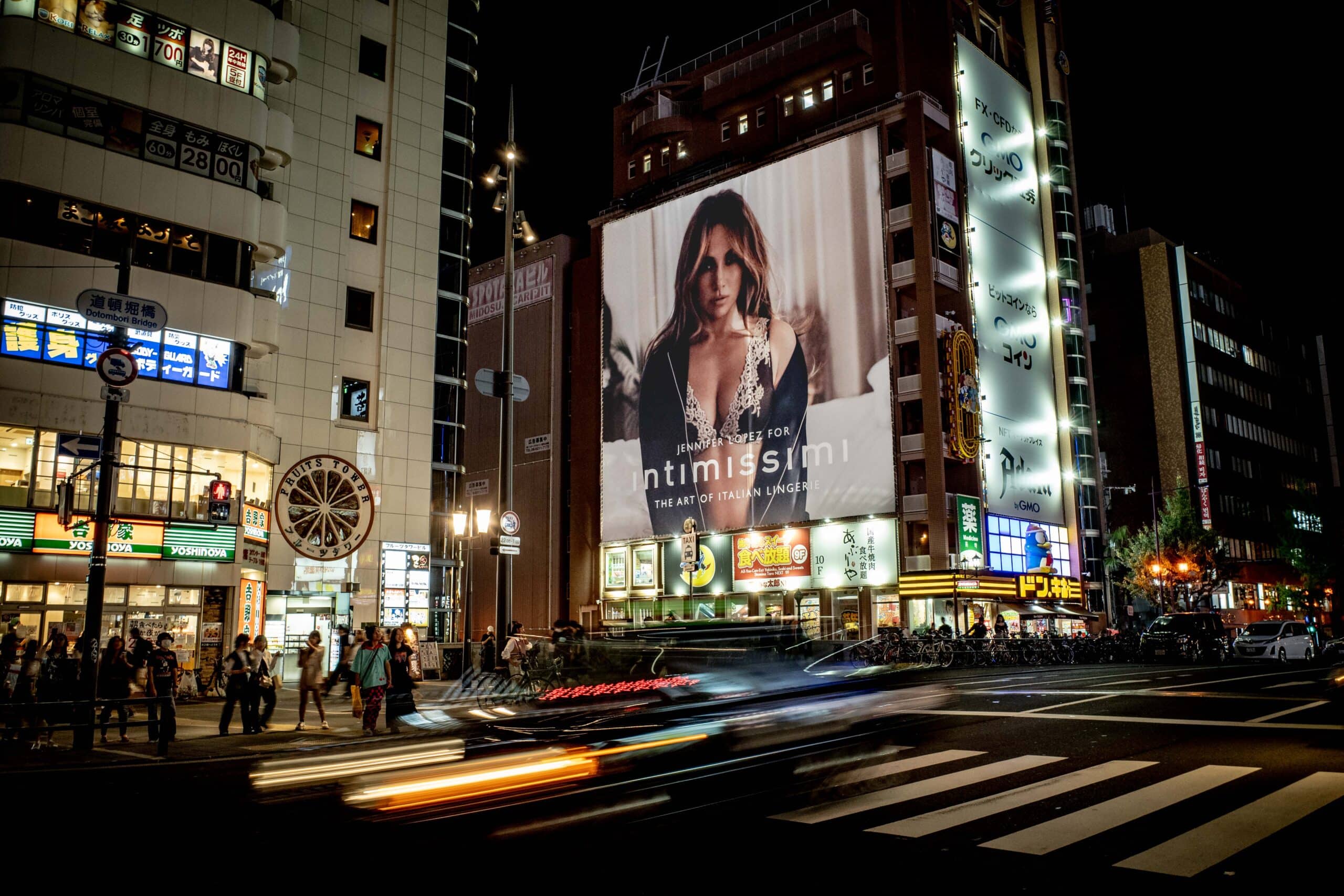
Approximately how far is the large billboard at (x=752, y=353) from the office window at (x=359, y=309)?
24840 mm

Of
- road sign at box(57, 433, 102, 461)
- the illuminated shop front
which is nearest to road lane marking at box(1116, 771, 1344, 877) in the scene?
road sign at box(57, 433, 102, 461)

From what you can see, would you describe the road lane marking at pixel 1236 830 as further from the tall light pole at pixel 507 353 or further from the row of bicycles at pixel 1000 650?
the row of bicycles at pixel 1000 650

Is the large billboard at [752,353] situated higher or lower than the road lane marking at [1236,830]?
higher

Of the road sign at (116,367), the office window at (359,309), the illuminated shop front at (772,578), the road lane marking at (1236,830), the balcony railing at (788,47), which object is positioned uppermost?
the balcony railing at (788,47)

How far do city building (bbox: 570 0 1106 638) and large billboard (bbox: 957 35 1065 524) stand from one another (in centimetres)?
19

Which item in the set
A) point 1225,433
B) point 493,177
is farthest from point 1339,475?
point 493,177

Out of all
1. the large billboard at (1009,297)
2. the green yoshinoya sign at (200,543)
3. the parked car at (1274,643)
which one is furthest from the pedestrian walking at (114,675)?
the large billboard at (1009,297)

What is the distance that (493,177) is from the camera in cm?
2506

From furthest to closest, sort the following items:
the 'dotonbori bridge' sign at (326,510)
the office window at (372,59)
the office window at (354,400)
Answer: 1. the office window at (372,59)
2. the office window at (354,400)
3. the 'dotonbori bridge' sign at (326,510)

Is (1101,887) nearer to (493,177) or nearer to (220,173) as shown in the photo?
(493,177)

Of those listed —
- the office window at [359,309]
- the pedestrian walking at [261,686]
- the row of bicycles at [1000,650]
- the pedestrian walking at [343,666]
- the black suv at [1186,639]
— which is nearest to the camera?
the pedestrian walking at [261,686]

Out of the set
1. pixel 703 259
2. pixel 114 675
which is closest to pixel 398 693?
pixel 114 675

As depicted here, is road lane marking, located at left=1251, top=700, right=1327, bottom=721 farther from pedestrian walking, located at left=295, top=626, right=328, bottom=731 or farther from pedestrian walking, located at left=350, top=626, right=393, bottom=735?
pedestrian walking, located at left=295, top=626, right=328, bottom=731

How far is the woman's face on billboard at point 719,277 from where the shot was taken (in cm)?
5791
